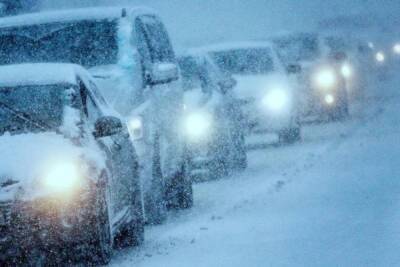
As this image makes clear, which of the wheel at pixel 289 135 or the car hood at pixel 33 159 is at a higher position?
the car hood at pixel 33 159

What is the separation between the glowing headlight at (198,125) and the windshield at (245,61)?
365 centimetres

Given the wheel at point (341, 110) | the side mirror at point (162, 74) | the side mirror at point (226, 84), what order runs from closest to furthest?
1. the side mirror at point (162, 74)
2. the side mirror at point (226, 84)
3. the wheel at point (341, 110)

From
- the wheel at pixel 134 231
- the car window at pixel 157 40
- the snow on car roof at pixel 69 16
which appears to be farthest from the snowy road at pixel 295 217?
the snow on car roof at pixel 69 16

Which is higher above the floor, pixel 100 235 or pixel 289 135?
pixel 100 235

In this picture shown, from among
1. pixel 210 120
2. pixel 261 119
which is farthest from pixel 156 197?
pixel 261 119

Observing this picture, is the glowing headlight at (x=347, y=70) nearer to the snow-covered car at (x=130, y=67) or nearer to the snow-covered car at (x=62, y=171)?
the snow-covered car at (x=130, y=67)

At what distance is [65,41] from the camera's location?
11.2 meters

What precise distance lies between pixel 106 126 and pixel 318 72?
1481 centimetres

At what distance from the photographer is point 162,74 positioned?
11.1m

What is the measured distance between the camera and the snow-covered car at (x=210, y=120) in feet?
48.9

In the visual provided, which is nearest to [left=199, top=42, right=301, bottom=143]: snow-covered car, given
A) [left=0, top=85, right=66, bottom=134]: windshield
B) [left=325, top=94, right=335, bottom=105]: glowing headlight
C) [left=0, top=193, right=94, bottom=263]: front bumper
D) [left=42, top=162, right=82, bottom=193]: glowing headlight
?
[left=325, top=94, right=335, bottom=105]: glowing headlight

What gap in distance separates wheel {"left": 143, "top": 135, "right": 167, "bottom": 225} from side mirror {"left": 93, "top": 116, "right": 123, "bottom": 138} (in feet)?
5.97

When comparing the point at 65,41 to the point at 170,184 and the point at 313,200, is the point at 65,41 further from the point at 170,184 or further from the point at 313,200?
the point at 313,200

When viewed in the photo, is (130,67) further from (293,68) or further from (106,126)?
(293,68)
